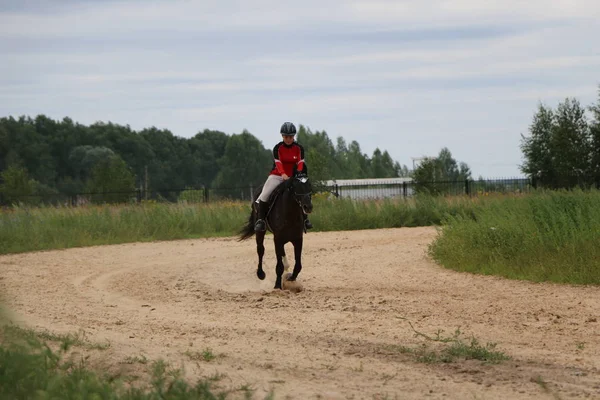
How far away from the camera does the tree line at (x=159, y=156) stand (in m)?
85.7

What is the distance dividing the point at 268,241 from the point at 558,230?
10.7 m

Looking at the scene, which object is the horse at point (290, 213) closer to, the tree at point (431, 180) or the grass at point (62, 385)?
the grass at point (62, 385)

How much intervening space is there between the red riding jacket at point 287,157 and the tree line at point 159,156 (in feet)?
195

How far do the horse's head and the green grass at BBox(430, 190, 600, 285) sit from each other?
4.23m

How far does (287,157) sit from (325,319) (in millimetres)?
4441

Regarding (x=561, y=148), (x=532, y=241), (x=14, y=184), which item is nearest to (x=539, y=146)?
(x=561, y=148)

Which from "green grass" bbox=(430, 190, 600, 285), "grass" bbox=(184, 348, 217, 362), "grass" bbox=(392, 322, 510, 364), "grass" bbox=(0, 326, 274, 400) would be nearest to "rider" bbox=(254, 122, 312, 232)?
"green grass" bbox=(430, 190, 600, 285)

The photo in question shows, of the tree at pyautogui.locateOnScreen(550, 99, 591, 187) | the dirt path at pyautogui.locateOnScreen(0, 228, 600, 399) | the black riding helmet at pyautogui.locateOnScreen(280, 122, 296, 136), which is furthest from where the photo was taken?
the tree at pyautogui.locateOnScreen(550, 99, 591, 187)

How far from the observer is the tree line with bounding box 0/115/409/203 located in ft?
281

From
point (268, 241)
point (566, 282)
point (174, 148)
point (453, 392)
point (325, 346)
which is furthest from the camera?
point (174, 148)

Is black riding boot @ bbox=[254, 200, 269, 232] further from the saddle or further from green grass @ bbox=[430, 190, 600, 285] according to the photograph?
green grass @ bbox=[430, 190, 600, 285]

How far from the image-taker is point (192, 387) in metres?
7.10

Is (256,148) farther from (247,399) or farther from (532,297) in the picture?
(247,399)

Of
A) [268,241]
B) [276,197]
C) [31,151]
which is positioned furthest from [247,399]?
[31,151]
